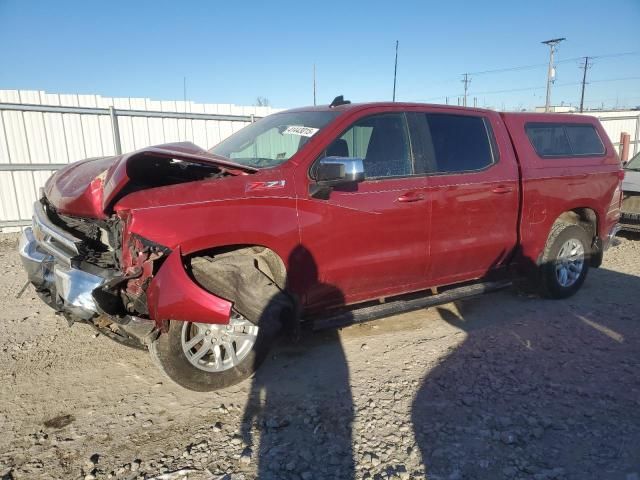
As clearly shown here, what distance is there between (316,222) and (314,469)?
1.62 meters

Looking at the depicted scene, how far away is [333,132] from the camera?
3.47 m

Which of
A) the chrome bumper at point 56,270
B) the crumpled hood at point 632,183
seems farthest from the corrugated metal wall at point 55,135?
the crumpled hood at point 632,183

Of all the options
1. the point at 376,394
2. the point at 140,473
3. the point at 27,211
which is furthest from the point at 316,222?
the point at 27,211

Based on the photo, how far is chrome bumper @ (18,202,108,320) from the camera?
2.75 m

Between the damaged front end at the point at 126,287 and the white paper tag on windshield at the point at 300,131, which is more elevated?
the white paper tag on windshield at the point at 300,131

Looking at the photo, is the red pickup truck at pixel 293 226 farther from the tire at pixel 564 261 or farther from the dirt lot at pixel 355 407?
the dirt lot at pixel 355 407

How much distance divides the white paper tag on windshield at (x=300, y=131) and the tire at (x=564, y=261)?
2.95 meters

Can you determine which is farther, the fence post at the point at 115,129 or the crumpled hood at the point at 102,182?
the fence post at the point at 115,129

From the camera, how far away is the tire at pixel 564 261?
486 cm

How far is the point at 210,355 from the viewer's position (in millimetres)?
3197

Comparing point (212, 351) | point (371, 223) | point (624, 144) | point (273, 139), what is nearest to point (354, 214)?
point (371, 223)

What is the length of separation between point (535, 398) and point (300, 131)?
264 cm

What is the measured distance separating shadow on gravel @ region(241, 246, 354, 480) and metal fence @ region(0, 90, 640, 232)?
7060 millimetres

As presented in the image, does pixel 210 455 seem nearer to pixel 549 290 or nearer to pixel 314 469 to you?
pixel 314 469
